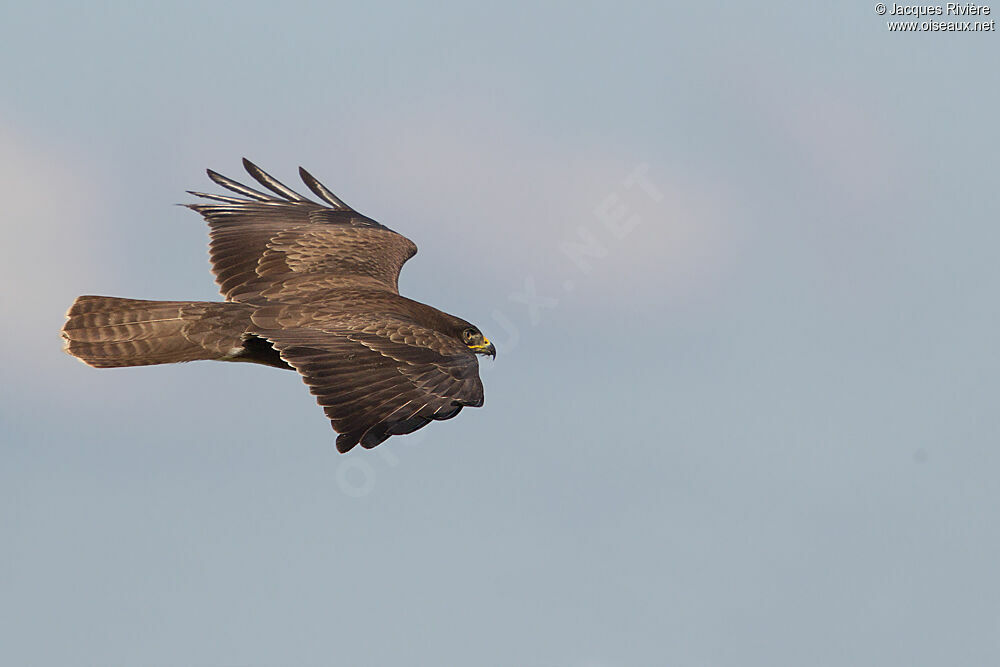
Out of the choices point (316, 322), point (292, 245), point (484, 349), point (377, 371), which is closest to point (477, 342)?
point (484, 349)

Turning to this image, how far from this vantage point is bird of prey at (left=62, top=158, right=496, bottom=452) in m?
13.2

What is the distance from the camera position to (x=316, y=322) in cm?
1470

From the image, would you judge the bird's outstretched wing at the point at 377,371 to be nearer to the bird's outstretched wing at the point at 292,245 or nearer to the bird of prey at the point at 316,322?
the bird of prey at the point at 316,322

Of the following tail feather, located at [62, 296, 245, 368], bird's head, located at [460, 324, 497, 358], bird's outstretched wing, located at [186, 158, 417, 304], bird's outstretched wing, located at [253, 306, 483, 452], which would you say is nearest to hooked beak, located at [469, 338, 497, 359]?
bird's head, located at [460, 324, 497, 358]

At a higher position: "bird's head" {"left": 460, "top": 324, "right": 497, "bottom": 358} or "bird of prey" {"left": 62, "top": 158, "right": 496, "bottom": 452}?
"bird's head" {"left": 460, "top": 324, "right": 497, "bottom": 358}

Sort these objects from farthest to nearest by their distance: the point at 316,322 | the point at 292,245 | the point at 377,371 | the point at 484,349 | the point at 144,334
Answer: the point at 292,245 → the point at 484,349 → the point at 144,334 → the point at 316,322 → the point at 377,371

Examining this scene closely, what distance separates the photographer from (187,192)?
19047 mm

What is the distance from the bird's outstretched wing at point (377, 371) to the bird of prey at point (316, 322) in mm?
12

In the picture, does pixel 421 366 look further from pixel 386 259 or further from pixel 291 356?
pixel 386 259

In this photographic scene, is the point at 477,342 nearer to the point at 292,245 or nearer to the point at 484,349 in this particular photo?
the point at 484,349

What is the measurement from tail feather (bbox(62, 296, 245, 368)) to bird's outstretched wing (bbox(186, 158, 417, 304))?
93cm

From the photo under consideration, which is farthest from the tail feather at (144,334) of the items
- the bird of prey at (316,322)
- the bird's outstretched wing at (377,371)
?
the bird's outstretched wing at (377,371)

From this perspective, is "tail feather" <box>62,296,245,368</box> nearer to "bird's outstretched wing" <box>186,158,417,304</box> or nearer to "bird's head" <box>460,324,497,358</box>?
"bird's outstretched wing" <box>186,158,417,304</box>

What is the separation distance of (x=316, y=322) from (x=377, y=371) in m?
1.56
